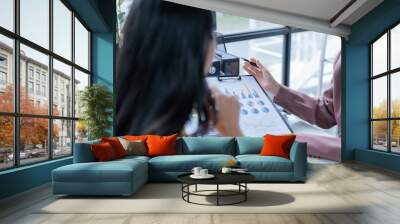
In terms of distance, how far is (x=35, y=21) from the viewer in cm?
587

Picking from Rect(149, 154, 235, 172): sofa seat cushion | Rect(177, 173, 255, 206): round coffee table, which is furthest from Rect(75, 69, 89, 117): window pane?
Rect(177, 173, 255, 206): round coffee table

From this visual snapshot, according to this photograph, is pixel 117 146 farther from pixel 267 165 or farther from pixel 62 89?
pixel 267 165

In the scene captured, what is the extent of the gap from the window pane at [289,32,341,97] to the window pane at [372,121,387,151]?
152cm

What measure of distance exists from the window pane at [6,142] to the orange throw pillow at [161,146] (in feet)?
7.72

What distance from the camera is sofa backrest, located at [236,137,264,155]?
6.88 meters

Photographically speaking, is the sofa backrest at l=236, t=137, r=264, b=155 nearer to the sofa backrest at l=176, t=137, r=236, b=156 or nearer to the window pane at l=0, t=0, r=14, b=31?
the sofa backrest at l=176, t=137, r=236, b=156

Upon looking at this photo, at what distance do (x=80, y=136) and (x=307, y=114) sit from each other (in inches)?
216

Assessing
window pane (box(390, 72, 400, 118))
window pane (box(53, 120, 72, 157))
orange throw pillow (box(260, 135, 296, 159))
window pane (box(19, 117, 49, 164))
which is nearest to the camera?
window pane (box(19, 117, 49, 164))

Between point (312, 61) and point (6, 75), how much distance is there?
708cm

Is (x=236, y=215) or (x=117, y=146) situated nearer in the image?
(x=236, y=215)

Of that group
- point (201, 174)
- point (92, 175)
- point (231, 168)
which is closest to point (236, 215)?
point (201, 174)

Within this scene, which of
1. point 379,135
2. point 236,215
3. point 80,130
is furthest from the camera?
point 379,135

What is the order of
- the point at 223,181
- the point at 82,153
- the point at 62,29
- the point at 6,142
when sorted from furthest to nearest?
the point at 62,29
the point at 82,153
the point at 6,142
the point at 223,181

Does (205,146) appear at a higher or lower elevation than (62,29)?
lower
